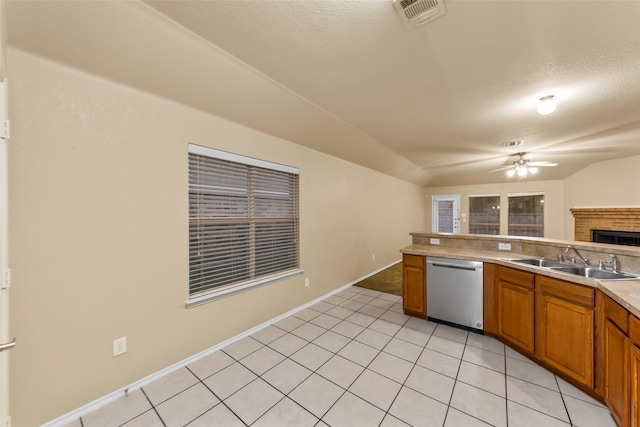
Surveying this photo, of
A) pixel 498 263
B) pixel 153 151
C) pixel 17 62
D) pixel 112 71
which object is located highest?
pixel 112 71

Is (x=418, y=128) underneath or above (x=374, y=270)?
above

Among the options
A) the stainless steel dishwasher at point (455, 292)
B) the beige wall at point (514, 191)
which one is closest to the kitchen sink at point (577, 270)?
the stainless steel dishwasher at point (455, 292)

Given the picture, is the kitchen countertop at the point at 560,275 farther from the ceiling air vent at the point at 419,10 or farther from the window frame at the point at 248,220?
the ceiling air vent at the point at 419,10

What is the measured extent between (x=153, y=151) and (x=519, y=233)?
29.5 ft

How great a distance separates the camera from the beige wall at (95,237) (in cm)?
150

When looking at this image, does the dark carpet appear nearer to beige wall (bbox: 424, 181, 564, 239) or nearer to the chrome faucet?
the chrome faucet

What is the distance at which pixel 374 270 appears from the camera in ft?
17.8

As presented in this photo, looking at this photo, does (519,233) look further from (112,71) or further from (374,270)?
(112,71)

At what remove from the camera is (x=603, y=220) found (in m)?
4.88

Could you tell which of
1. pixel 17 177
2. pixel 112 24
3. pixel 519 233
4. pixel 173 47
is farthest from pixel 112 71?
pixel 519 233

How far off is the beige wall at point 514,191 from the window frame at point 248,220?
655 centimetres

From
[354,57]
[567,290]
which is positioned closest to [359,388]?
[567,290]

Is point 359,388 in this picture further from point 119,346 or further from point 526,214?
point 526,214

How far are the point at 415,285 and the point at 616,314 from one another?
71.3 inches
